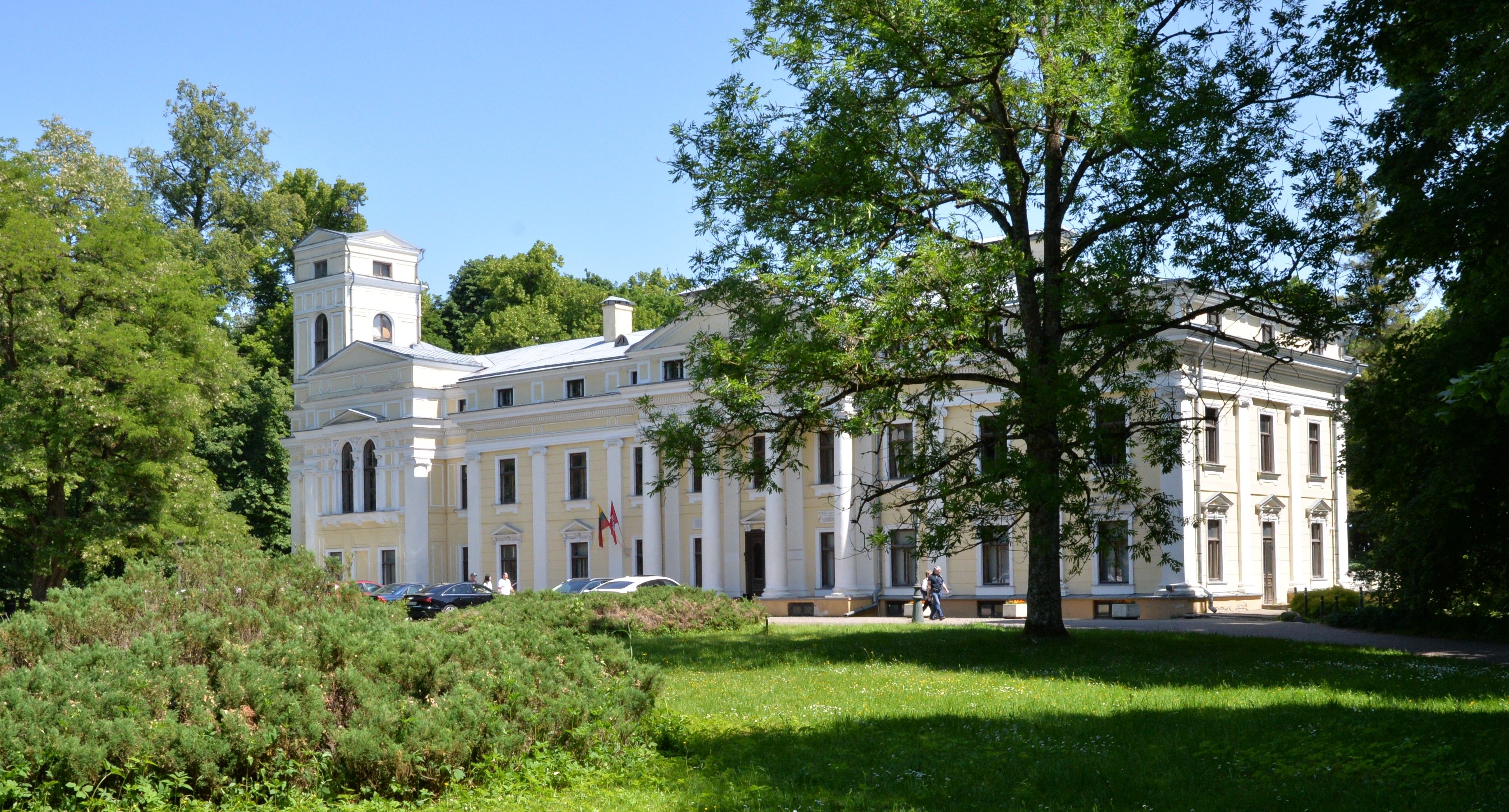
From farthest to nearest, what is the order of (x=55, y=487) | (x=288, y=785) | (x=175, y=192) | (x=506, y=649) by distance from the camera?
(x=175, y=192) < (x=55, y=487) < (x=506, y=649) < (x=288, y=785)

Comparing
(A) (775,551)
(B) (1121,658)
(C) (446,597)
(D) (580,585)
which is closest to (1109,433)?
(B) (1121,658)

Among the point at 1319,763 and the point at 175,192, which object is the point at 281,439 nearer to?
the point at 175,192

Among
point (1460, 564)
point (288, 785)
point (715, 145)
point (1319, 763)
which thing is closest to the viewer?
point (288, 785)

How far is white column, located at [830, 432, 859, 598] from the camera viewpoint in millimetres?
43812

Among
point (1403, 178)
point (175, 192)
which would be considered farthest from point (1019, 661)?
point (175, 192)

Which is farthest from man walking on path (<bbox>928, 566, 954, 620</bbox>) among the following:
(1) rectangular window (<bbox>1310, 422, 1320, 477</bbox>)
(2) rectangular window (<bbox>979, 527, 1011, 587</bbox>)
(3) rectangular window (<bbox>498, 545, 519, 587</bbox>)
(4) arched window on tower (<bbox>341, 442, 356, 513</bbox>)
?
(4) arched window on tower (<bbox>341, 442, 356, 513</bbox>)

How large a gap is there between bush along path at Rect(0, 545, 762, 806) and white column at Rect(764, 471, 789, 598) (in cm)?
3253

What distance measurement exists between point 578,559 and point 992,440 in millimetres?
34046

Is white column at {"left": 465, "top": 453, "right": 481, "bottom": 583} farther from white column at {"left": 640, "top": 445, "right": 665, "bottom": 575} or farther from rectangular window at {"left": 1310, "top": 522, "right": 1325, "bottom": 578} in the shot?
rectangular window at {"left": 1310, "top": 522, "right": 1325, "bottom": 578}

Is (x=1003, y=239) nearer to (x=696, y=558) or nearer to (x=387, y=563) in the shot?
(x=696, y=558)

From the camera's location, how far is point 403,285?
62.1m

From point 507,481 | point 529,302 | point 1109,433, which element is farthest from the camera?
point 529,302

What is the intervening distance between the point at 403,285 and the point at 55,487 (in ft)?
96.5

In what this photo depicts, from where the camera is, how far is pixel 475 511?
5428cm
